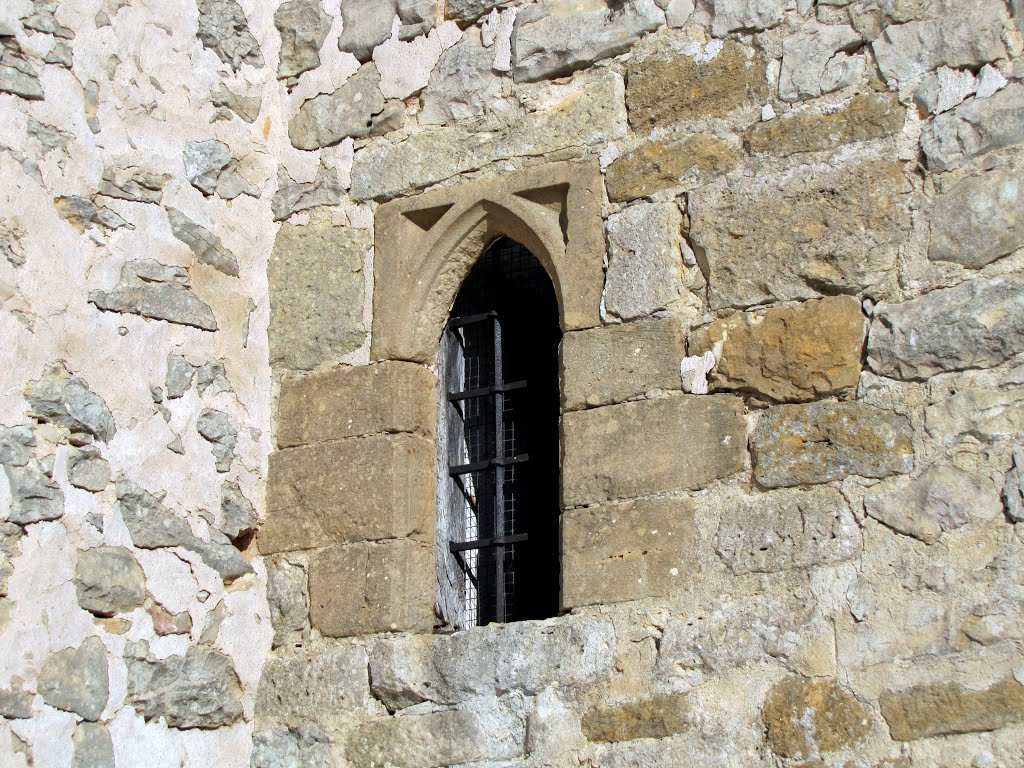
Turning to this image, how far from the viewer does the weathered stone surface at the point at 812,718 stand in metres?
4.21

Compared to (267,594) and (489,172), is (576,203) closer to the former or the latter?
(489,172)

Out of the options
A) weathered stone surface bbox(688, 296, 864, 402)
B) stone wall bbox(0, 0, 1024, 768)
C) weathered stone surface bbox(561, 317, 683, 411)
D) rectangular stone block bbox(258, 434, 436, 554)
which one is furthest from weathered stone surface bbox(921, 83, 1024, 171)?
rectangular stone block bbox(258, 434, 436, 554)

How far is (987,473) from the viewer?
426 cm

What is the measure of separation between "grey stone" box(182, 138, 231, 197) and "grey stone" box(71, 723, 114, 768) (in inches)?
72.8

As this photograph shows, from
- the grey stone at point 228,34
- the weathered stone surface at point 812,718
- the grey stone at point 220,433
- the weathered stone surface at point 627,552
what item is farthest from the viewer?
the grey stone at point 228,34

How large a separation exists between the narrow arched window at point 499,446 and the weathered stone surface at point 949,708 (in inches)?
51.7

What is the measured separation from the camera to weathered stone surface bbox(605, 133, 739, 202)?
4.94m

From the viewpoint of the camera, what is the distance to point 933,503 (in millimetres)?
4297

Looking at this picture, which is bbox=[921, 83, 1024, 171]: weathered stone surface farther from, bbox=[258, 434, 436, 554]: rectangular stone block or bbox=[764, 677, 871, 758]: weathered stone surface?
bbox=[258, 434, 436, 554]: rectangular stone block

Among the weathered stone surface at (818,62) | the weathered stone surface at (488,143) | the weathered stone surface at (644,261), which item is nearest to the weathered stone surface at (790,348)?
the weathered stone surface at (644,261)

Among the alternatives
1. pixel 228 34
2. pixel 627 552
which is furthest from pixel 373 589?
pixel 228 34

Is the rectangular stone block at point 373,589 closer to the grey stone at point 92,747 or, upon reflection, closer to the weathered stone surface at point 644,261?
the grey stone at point 92,747

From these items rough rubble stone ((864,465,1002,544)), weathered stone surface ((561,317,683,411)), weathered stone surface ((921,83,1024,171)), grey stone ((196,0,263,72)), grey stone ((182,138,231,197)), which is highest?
grey stone ((196,0,263,72))

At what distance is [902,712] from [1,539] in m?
2.47
